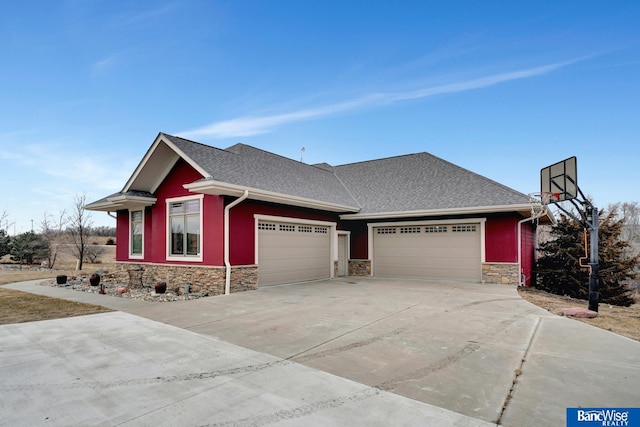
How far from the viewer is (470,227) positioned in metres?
13.8

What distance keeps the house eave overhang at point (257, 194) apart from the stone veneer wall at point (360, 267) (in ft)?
9.88

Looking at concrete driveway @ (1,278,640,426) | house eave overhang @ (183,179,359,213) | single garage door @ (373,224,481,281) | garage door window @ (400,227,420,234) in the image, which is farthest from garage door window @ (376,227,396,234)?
concrete driveway @ (1,278,640,426)

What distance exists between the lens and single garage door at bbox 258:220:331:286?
1218 cm

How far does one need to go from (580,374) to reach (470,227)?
10.1m

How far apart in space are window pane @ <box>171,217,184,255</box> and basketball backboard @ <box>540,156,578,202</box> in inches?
459

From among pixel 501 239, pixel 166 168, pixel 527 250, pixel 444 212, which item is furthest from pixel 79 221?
pixel 527 250

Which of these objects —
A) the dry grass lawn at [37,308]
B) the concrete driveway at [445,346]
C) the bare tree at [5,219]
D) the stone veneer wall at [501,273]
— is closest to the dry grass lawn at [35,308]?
the dry grass lawn at [37,308]

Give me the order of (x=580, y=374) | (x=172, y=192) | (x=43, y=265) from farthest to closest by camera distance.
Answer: (x=43, y=265) < (x=172, y=192) < (x=580, y=374)

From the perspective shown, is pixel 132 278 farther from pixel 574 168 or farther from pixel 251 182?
pixel 574 168

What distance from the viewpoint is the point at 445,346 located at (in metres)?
5.30

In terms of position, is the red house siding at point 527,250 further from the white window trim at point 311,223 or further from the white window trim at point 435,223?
the white window trim at point 311,223

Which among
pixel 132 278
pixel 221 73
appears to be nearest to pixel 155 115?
pixel 221 73

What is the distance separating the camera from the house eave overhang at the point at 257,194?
981 centimetres

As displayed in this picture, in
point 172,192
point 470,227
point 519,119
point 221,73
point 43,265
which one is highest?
point 221,73
